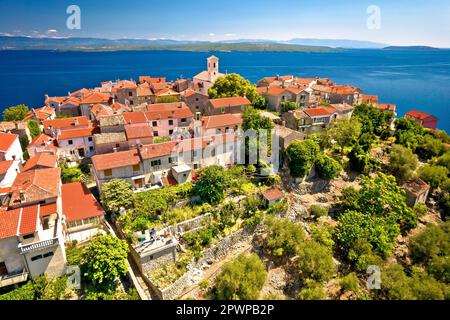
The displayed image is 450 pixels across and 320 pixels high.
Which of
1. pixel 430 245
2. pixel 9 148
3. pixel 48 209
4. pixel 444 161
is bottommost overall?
pixel 430 245

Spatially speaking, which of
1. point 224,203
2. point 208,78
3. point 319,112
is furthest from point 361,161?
point 208,78

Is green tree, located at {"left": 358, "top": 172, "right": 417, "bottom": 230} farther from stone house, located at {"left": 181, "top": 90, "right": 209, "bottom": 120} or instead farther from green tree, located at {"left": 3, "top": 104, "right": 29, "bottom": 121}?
green tree, located at {"left": 3, "top": 104, "right": 29, "bottom": 121}

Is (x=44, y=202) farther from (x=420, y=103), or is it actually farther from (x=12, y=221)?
(x=420, y=103)

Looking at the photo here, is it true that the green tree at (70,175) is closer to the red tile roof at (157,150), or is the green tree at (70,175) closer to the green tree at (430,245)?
the red tile roof at (157,150)

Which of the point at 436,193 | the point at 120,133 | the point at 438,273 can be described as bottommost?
the point at 438,273

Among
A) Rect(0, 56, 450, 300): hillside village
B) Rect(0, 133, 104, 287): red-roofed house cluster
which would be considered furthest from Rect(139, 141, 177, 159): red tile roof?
Rect(0, 133, 104, 287): red-roofed house cluster

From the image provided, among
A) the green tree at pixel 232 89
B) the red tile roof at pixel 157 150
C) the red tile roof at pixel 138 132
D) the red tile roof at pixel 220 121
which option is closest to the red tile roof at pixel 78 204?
the red tile roof at pixel 157 150

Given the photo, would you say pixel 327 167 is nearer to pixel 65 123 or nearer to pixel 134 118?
pixel 134 118

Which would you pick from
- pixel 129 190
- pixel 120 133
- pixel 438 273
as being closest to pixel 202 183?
pixel 129 190
